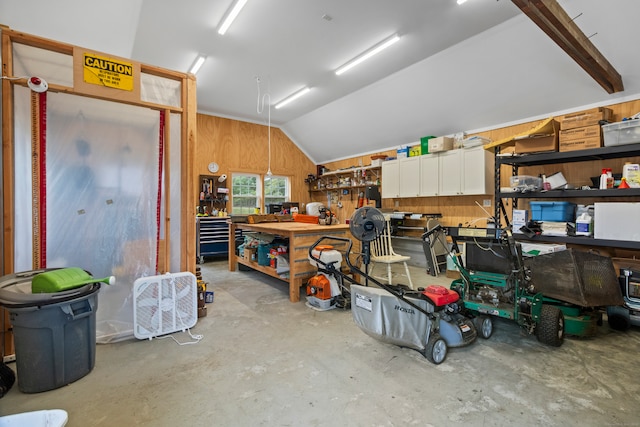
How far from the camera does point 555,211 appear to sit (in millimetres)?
3771

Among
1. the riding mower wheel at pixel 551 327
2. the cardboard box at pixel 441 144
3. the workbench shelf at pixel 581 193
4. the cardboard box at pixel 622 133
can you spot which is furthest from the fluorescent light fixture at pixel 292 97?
the riding mower wheel at pixel 551 327

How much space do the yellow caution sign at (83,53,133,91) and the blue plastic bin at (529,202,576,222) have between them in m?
4.93

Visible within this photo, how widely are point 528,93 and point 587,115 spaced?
1076 millimetres

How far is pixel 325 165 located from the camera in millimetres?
8820


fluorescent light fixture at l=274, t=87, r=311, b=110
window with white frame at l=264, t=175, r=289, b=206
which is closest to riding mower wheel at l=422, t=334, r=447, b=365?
fluorescent light fixture at l=274, t=87, r=311, b=110

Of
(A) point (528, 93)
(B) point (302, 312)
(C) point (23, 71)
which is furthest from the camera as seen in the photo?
(A) point (528, 93)

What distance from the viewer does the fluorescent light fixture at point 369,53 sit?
4.04m

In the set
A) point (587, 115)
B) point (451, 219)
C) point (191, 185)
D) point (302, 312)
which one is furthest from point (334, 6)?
point (451, 219)

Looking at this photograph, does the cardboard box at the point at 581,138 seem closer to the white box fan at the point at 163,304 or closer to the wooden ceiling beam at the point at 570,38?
the wooden ceiling beam at the point at 570,38

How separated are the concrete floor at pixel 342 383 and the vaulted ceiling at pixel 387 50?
3.10 meters

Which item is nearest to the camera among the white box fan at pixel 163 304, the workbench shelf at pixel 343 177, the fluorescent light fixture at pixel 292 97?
the white box fan at pixel 163 304

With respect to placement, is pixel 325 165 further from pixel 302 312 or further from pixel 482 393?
pixel 482 393

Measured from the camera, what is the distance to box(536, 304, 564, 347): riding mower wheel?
239 cm

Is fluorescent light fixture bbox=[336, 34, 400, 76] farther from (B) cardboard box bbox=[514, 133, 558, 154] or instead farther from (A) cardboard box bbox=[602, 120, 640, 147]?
(A) cardboard box bbox=[602, 120, 640, 147]
